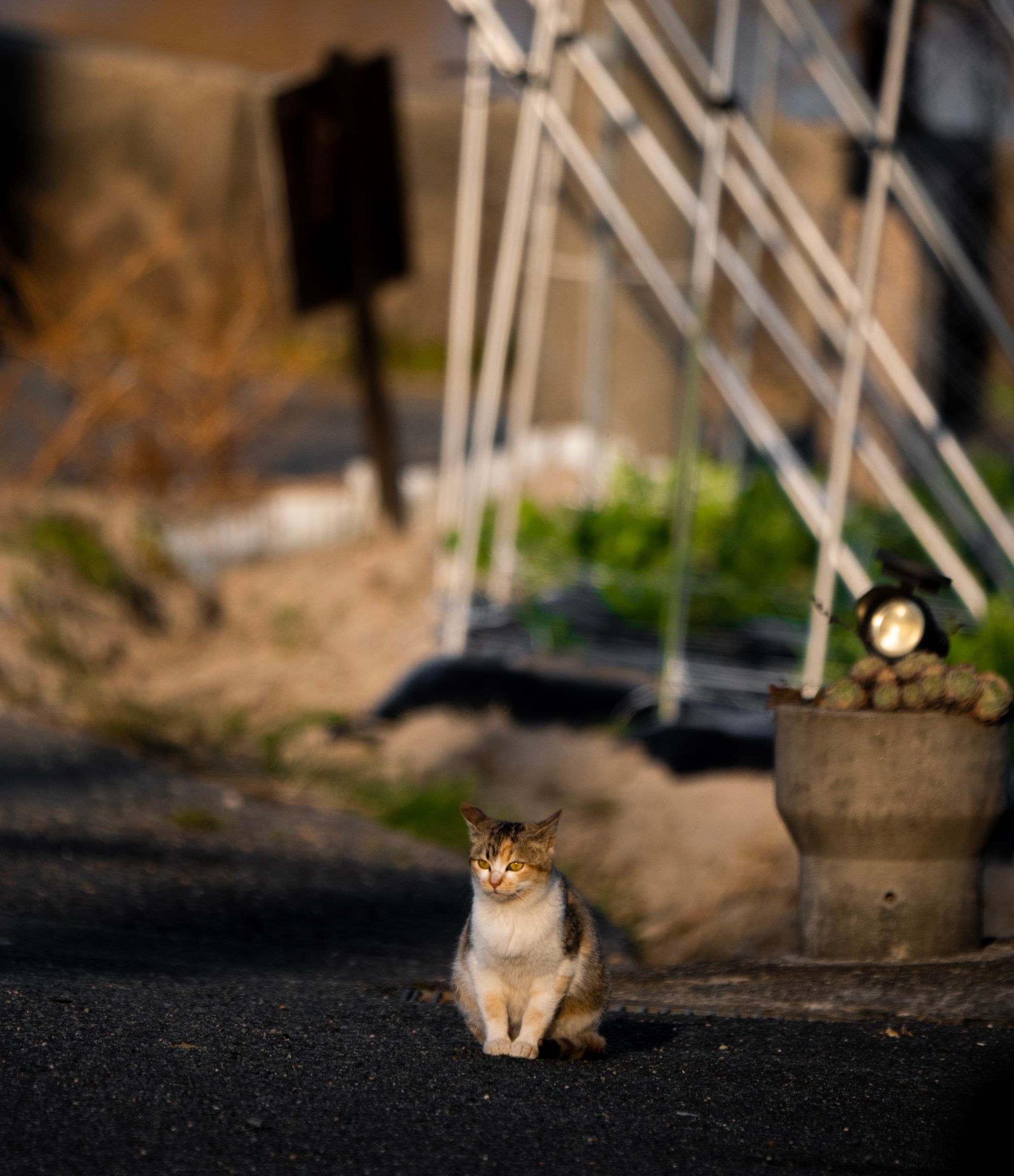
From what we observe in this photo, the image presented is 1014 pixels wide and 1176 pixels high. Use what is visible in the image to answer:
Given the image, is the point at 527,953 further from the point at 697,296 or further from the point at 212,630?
the point at 212,630

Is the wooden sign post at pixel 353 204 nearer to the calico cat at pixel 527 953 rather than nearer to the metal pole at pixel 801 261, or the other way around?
the metal pole at pixel 801 261

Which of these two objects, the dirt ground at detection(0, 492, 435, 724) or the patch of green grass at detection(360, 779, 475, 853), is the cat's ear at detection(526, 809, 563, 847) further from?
the dirt ground at detection(0, 492, 435, 724)

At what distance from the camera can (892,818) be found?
420 cm

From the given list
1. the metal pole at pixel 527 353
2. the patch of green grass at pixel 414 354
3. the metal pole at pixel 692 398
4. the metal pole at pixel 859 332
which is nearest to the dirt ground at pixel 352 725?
the metal pole at pixel 692 398

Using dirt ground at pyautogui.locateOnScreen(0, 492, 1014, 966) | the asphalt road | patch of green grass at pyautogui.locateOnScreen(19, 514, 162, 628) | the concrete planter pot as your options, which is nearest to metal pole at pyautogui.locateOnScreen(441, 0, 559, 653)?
dirt ground at pyautogui.locateOnScreen(0, 492, 1014, 966)

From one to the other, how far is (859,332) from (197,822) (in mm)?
2891

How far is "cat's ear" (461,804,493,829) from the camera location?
3441mm

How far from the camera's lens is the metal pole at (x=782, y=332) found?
264 inches

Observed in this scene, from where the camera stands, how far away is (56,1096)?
3.06 metres

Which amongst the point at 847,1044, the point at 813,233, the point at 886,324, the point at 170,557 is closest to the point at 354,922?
the point at 847,1044

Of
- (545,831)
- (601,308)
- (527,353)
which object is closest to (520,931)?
(545,831)

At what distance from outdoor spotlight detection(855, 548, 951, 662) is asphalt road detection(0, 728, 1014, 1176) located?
42.5 inches

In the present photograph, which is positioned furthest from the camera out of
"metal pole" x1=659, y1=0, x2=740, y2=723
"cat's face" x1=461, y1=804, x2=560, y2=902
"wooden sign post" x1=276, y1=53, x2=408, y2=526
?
"wooden sign post" x1=276, y1=53, x2=408, y2=526

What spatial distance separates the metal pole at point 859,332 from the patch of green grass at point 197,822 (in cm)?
216
